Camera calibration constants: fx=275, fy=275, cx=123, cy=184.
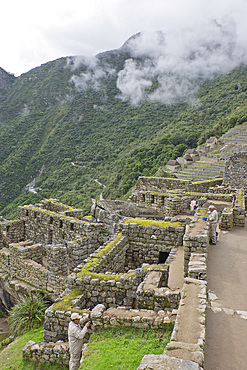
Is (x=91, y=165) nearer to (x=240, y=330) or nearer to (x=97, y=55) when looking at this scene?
(x=240, y=330)

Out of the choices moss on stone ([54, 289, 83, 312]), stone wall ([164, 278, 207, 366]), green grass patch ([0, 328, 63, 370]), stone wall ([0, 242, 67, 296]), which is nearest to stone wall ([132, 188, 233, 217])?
stone wall ([0, 242, 67, 296])

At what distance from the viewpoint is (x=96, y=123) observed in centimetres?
9838

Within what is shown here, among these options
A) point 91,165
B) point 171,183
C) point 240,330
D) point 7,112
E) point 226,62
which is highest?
point 226,62

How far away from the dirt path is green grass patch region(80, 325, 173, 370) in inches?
28.7

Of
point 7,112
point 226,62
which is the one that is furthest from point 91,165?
point 226,62

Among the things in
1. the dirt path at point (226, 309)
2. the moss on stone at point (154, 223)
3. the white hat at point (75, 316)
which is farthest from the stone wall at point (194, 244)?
the white hat at point (75, 316)

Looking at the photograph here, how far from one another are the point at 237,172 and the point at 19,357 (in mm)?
16466

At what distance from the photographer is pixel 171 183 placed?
1794cm

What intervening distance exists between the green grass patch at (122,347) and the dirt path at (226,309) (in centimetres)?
73

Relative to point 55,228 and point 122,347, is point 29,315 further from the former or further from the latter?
point 122,347

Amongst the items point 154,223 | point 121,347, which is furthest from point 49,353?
point 154,223

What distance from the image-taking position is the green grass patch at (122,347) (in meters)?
3.99

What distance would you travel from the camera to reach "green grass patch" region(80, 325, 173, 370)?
3.99 metres

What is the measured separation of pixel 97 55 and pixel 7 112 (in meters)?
74.3
